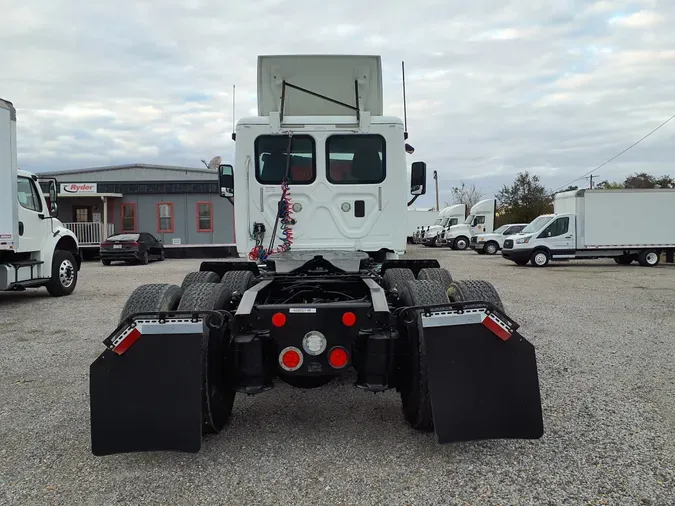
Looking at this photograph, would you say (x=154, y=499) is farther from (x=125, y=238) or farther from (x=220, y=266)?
(x=125, y=238)

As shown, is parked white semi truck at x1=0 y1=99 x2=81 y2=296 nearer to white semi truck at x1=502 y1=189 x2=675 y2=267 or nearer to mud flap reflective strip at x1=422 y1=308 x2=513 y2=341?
mud flap reflective strip at x1=422 y1=308 x2=513 y2=341

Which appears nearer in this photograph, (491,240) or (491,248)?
(491,240)

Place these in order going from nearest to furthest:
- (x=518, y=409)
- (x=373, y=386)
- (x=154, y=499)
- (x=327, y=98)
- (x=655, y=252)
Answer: (x=154, y=499), (x=518, y=409), (x=373, y=386), (x=327, y=98), (x=655, y=252)

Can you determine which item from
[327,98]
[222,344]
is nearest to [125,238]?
[327,98]

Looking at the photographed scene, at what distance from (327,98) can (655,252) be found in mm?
19538

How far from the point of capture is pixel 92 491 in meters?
3.23

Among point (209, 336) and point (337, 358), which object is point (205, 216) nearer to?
point (209, 336)

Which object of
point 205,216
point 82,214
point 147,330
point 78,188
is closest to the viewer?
point 147,330

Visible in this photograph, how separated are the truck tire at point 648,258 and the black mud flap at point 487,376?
68.9ft

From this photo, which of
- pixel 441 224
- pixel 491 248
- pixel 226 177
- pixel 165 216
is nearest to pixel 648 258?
pixel 491 248

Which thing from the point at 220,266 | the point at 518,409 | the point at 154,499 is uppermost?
the point at 220,266

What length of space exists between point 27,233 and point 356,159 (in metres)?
7.75

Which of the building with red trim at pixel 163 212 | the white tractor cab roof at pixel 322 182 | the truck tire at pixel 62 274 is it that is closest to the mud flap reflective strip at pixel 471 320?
the white tractor cab roof at pixel 322 182

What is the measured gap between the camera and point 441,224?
41500 mm
